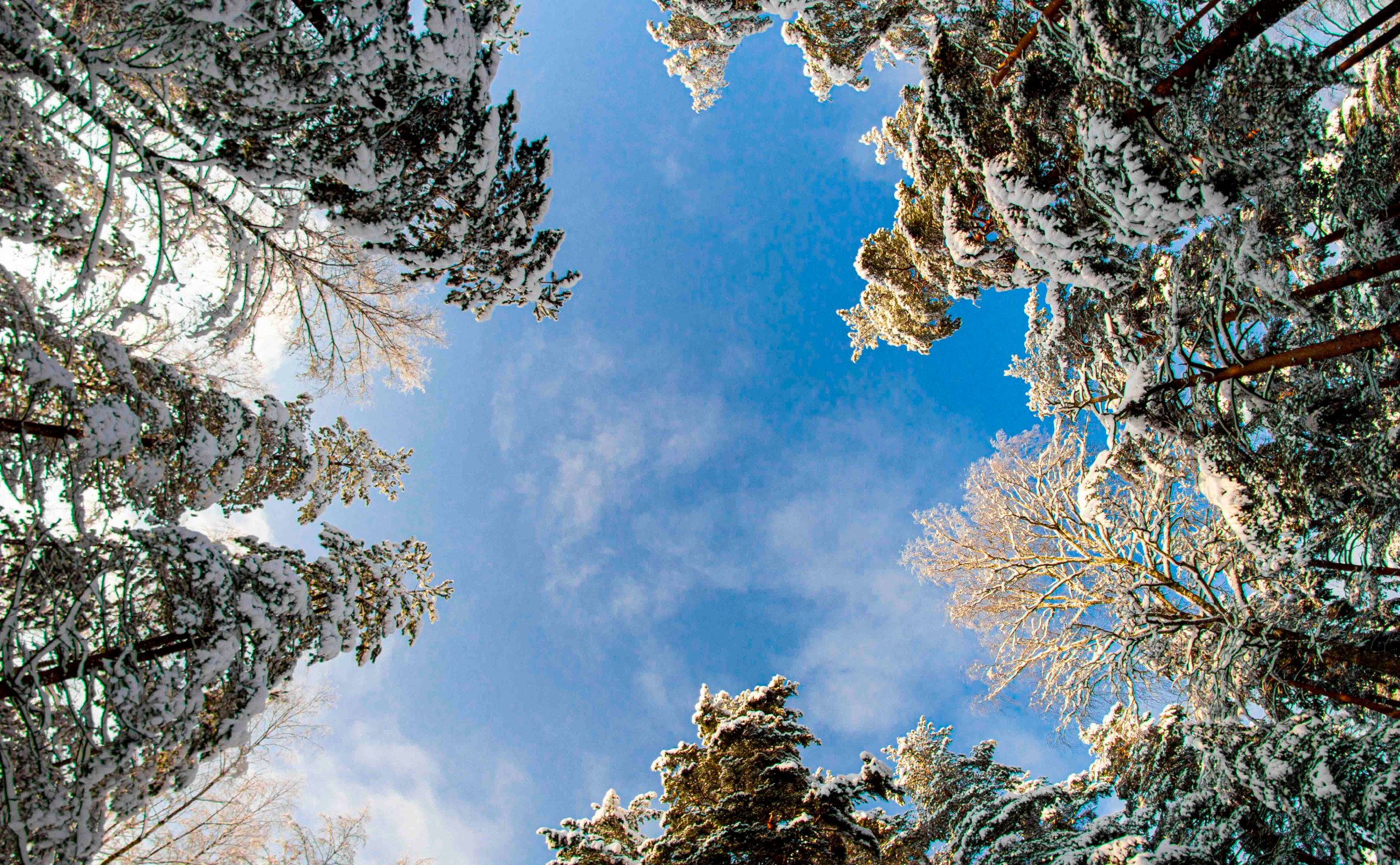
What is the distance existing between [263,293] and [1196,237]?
11.1 metres

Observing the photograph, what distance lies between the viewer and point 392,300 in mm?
8977

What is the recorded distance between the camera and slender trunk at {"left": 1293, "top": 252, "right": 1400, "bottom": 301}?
12.6 ft

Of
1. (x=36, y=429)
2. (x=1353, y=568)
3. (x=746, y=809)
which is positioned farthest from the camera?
(x=746, y=809)

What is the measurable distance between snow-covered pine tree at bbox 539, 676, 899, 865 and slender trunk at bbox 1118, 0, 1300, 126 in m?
8.16

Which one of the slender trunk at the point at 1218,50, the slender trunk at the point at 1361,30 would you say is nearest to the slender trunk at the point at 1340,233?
the slender trunk at the point at 1361,30

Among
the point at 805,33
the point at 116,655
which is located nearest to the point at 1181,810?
the point at 116,655

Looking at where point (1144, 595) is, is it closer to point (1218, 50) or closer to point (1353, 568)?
point (1353, 568)

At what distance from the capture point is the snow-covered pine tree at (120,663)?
136 inches

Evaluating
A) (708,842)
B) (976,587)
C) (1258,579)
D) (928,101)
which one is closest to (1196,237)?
(928,101)

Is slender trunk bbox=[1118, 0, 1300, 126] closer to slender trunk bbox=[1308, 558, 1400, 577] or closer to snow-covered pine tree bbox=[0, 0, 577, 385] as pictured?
slender trunk bbox=[1308, 558, 1400, 577]

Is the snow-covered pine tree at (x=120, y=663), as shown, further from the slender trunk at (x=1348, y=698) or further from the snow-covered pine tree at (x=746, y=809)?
the slender trunk at (x=1348, y=698)

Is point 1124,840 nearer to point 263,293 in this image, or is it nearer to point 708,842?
point 708,842

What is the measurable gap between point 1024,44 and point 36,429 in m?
8.89

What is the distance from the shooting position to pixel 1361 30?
3.91m
